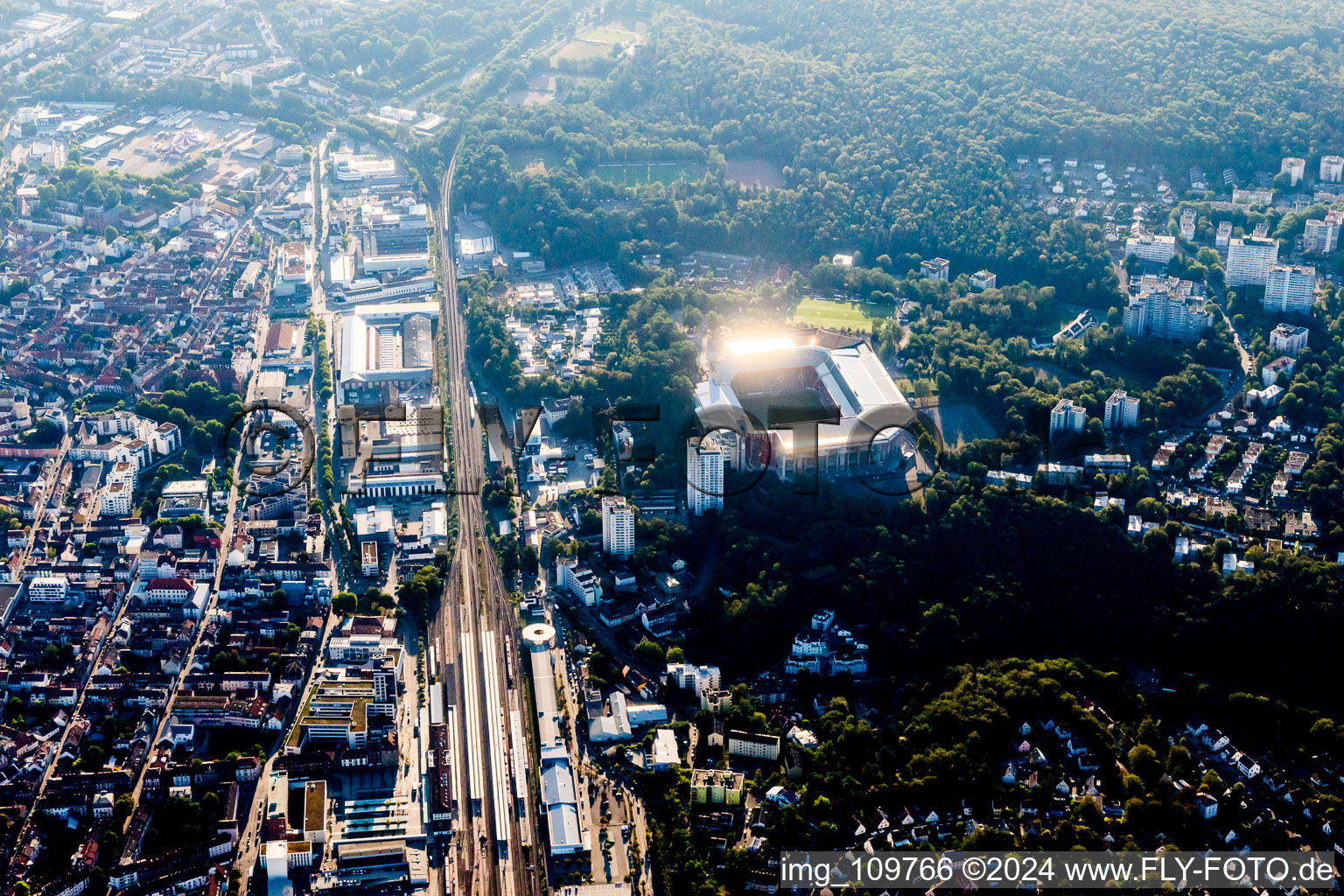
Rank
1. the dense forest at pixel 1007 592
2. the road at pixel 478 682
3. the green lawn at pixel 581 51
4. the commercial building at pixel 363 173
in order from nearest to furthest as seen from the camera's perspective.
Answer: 1. the road at pixel 478 682
2. the dense forest at pixel 1007 592
3. the commercial building at pixel 363 173
4. the green lawn at pixel 581 51

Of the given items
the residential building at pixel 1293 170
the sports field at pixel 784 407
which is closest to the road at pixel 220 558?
the sports field at pixel 784 407

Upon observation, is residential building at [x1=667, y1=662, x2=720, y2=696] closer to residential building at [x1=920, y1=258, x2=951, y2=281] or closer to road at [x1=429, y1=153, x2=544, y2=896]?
road at [x1=429, y1=153, x2=544, y2=896]

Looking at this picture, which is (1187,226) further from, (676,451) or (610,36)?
(610,36)

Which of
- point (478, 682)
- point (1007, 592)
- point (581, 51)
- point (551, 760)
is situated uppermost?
point (581, 51)

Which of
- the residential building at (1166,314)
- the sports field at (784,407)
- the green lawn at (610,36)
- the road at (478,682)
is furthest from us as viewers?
the green lawn at (610,36)

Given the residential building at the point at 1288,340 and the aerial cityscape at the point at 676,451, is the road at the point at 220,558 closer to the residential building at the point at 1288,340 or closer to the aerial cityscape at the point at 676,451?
the aerial cityscape at the point at 676,451

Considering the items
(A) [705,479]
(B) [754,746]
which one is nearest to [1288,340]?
(A) [705,479]
